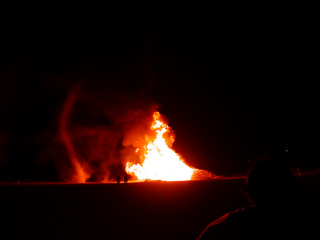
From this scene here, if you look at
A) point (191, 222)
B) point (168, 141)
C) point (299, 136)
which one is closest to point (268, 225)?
point (191, 222)

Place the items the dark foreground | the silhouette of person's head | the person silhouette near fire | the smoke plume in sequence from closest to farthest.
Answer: the person silhouette near fire → the silhouette of person's head → the dark foreground → the smoke plume

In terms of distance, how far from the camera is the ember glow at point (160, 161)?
1985 centimetres

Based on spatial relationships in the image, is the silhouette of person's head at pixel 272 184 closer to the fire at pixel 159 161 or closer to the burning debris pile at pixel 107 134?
the fire at pixel 159 161

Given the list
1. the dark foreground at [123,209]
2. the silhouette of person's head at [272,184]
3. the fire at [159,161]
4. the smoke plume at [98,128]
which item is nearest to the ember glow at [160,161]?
the fire at [159,161]

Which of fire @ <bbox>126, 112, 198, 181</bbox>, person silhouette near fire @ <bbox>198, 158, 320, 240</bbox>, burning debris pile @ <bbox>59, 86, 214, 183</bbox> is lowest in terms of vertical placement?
person silhouette near fire @ <bbox>198, 158, 320, 240</bbox>

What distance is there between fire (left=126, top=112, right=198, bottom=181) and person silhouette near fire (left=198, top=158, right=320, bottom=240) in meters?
18.0

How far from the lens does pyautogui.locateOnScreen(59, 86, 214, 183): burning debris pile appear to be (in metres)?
21.9

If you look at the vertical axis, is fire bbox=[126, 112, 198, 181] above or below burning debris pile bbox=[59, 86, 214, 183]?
below

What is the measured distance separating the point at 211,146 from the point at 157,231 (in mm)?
25722

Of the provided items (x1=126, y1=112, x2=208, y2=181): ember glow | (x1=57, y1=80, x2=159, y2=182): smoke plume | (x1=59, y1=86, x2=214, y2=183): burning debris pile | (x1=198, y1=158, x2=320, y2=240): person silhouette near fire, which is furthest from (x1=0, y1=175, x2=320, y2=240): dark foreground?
(x1=57, y1=80, x2=159, y2=182): smoke plume

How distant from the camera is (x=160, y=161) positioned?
2036 centimetres

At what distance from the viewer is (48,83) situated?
24.9 meters

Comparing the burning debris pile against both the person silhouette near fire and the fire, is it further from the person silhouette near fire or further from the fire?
the person silhouette near fire

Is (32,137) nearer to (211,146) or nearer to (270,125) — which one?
(211,146)
